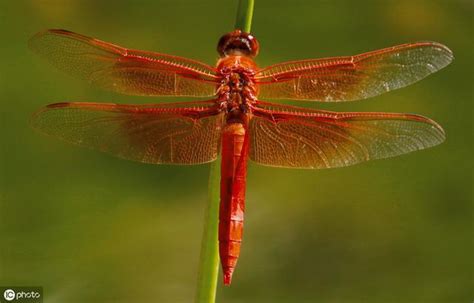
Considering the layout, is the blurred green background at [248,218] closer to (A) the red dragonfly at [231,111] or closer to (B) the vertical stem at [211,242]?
(A) the red dragonfly at [231,111]

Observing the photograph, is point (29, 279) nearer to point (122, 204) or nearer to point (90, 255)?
point (90, 255)

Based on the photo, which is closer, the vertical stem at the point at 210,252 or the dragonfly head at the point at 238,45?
the vertical stem at the point at 210,252

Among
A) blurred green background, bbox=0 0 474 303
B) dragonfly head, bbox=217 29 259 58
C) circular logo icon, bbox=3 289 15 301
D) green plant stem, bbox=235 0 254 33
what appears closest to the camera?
green plant stem, bbox=235 0 254 33

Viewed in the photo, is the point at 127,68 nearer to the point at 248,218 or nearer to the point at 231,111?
the point at 231,111

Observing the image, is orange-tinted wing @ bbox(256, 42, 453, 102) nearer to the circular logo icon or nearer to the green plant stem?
the green plant stem

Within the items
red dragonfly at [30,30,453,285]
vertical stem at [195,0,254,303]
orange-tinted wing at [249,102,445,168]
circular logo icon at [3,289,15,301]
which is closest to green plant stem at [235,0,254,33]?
vertical stem at [195,0,254,303]

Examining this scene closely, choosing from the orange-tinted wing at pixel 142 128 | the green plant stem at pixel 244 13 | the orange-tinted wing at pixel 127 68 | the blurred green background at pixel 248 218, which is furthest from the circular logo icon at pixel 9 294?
the green plant stem at pixel 244 13
